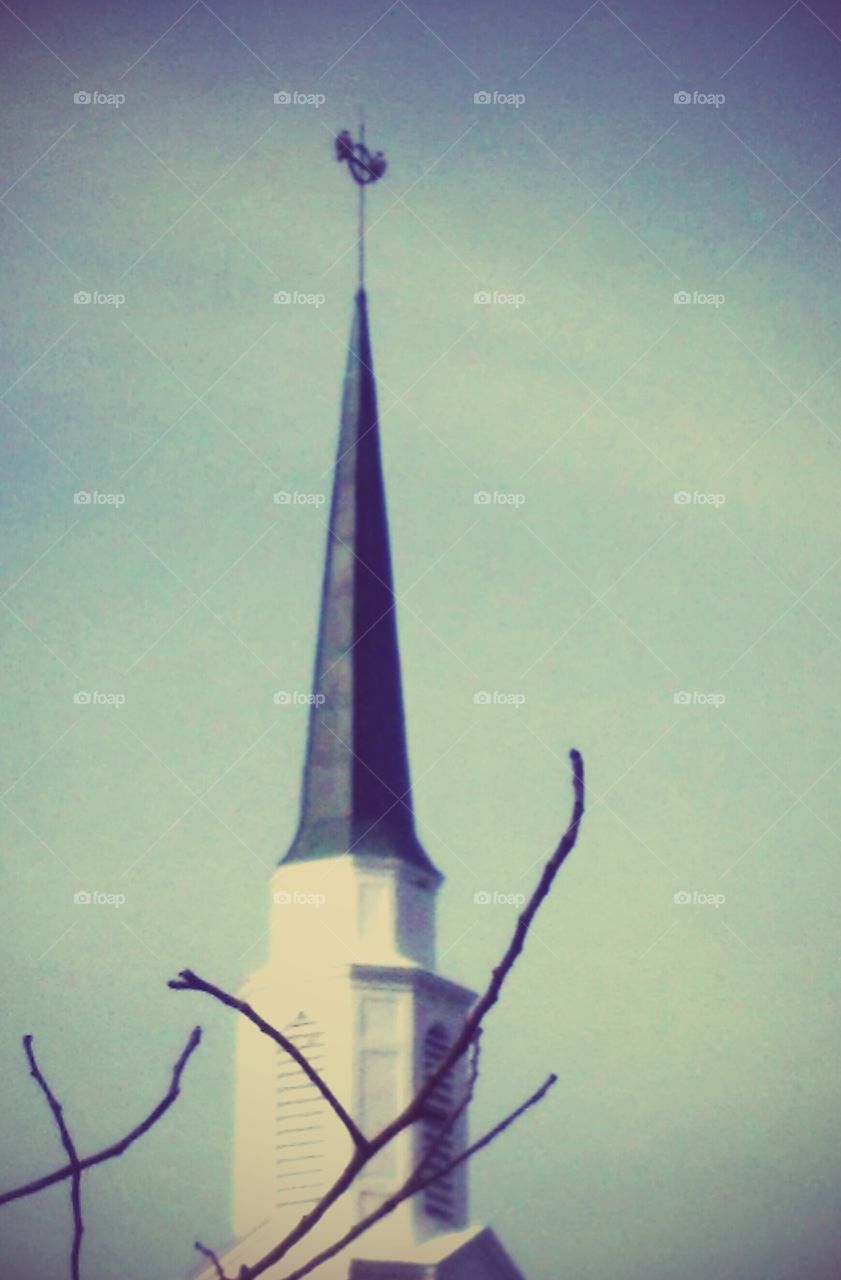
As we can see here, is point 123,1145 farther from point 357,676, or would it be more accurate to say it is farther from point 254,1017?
point 357,676

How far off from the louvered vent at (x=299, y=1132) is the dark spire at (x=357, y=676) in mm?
2869

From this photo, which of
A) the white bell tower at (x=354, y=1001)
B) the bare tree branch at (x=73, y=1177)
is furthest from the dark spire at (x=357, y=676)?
the bare tree branch at (x=73, y=1177)

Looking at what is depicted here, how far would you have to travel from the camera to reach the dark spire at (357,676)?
23750 millimetres

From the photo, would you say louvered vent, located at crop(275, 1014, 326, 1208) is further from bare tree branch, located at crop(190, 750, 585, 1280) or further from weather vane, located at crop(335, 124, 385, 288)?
bare tree branch, located at crop(190, 750, 585, 1280)

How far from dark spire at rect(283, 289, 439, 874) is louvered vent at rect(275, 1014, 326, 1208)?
9.41ft

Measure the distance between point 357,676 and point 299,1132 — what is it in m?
6.09

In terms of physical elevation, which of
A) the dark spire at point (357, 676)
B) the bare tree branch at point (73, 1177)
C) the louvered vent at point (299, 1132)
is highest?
the dark spire at point (357, 676)

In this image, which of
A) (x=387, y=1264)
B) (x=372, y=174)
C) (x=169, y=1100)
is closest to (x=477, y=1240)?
(x=387, y=1264)

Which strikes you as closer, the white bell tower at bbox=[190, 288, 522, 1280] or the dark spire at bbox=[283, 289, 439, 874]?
the white bell tower at bbox=[190, 288, 522, 1280]

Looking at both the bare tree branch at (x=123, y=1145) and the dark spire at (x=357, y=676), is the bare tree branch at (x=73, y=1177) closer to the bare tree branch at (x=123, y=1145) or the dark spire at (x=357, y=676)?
the bare tree branch at (x=123, y=1145)

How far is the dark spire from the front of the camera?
23.8 metres

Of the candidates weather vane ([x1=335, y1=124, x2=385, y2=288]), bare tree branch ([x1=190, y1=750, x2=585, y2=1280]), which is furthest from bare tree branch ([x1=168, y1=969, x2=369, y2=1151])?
weather vane ([x1=335, y1=124, x2=385, y2=288])

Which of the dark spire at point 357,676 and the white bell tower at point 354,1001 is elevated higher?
the dark spire at point 357,676

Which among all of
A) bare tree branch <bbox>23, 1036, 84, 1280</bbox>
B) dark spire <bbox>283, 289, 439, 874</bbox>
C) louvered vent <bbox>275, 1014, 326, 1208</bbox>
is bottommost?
bare tree branch <bbox>23, 1036, 84, 1280</bbox>
